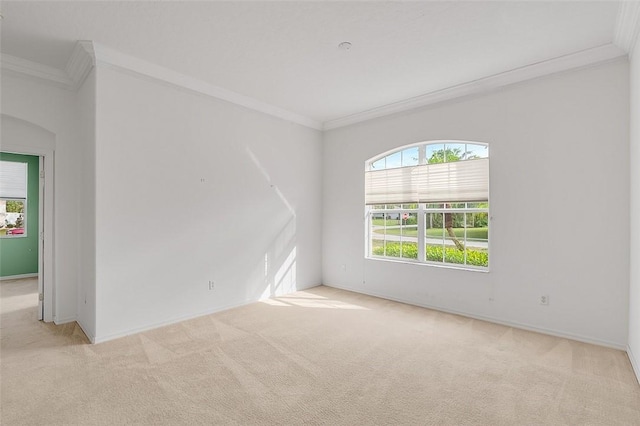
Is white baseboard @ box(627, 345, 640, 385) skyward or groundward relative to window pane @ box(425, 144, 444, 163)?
groundward

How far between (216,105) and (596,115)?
4433 mm

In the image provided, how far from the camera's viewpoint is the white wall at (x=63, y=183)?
3.68 m

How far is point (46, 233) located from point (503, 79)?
5.90 meters

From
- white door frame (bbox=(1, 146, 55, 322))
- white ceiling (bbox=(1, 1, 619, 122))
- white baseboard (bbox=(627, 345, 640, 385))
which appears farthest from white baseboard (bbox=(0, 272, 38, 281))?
white baseboard (bbox=(627, 345, 640, 385))

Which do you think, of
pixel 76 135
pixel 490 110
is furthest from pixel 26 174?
pixel 490 110

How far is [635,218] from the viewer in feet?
9.19

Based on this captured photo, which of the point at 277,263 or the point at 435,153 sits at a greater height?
the point at 435,153

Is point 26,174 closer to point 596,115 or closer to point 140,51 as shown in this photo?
point 140,51

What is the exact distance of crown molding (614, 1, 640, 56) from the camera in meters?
2.50

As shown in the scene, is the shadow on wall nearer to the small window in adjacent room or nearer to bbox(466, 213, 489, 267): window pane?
bbox(466, 213, 489, 267): window pane

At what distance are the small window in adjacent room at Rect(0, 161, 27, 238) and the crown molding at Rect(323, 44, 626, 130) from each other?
6.91 meters

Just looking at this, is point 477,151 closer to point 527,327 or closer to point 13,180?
point 527,327

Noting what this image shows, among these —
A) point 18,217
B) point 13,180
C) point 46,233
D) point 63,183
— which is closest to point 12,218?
point 18,217

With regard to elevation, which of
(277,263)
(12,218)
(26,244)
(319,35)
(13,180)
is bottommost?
(277,263)
